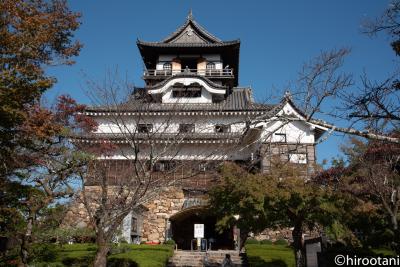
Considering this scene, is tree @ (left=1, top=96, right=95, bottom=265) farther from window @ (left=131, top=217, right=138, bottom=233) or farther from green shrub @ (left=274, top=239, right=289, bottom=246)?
green shrub @ (left=274, top=239, right=289, bottom=246)

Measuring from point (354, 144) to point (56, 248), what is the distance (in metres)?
19.1

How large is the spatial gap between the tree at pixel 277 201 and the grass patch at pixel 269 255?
61.4 inches

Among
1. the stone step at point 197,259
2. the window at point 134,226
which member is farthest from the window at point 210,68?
the stone step at point 197,259

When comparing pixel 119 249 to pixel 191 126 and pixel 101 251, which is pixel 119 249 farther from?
pixel 101 251

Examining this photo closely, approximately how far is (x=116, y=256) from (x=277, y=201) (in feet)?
24.8

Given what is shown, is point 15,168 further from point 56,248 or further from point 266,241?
point 266,241

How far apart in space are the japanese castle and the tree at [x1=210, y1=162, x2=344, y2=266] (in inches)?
67.9

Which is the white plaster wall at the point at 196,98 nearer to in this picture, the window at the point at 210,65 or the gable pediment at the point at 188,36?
the window at the point at 210,65

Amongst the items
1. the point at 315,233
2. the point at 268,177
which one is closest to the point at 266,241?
the point at 315,233

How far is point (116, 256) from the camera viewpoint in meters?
16.4

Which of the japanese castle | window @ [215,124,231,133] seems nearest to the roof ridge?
the japanese castle

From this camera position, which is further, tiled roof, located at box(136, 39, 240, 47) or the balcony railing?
tiled roof, located at box(136, 39, 240, 47)

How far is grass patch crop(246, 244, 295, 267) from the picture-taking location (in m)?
16.0

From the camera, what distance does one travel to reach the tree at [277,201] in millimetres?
13711
